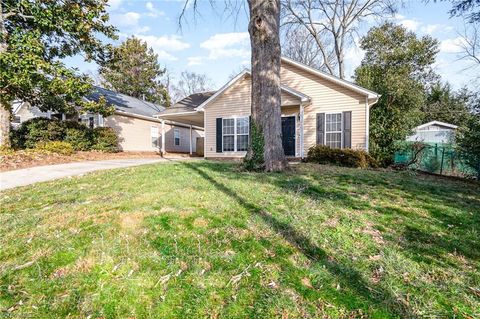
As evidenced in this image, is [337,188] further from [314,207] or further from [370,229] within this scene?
[370,229]

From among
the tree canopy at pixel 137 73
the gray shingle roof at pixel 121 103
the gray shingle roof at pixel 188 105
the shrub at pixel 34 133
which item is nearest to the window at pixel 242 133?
the gray shingle roof at pixel 188 105

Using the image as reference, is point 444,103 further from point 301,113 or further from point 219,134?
point 219,134

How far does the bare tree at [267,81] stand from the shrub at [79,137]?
11.5 meters

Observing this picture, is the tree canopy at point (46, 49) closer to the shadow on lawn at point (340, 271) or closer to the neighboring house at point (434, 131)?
the shadow on lawn at point (340, 271)

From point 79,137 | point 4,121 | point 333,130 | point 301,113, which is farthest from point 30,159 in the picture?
point 333,130

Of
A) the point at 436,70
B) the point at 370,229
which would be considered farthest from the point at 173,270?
the point at 436,70

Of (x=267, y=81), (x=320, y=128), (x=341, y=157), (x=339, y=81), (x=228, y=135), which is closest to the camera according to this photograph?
(x=267, y=81)

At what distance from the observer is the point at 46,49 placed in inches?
553

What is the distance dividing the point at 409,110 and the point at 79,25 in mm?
16921

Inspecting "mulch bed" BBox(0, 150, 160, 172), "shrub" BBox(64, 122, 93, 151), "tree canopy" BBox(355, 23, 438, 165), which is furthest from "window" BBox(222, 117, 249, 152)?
"shrub" BBox(64, 122, 93, 151)

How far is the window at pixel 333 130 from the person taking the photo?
12.3m

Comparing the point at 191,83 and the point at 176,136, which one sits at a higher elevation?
the point at 191,83

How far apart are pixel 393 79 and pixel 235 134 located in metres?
8.90

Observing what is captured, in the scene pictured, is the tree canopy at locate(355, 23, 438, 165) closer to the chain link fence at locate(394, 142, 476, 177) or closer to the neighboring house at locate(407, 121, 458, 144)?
the chain link fence at locate(394, 142, 476, 177)
